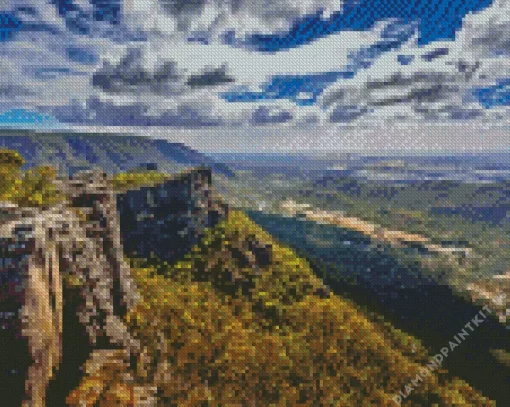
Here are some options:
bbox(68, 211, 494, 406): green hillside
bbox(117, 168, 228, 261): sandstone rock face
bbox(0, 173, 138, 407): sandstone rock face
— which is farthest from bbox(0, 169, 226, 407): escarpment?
bbox(117, 168, 228, 261): sandstone rock face

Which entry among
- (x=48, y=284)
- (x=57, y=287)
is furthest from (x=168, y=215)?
(x=48, y=284)

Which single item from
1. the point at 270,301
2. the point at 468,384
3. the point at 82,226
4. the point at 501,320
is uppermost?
the point at 82,226

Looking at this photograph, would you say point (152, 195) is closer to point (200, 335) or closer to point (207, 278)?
point (207, 278)

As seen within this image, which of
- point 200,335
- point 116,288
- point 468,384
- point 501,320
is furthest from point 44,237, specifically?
point 501,320

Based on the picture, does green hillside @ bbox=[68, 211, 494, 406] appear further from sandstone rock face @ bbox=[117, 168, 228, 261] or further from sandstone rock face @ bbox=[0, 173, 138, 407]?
sandstone rock face @ bbox=[0, 173, 138, 407]

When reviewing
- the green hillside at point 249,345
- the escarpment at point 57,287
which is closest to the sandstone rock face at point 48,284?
the escarpment at point 57,287
